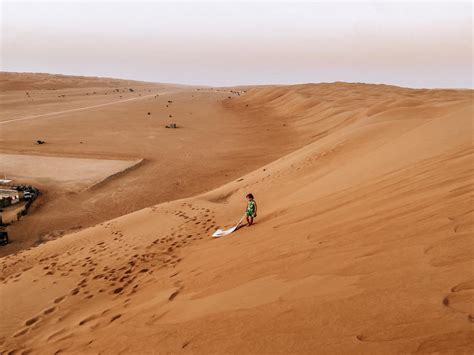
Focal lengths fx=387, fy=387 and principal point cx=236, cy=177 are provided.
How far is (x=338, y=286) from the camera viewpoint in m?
3.36

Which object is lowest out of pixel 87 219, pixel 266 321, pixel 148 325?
pixel 87 219

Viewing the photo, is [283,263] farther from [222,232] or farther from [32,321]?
[32,321]

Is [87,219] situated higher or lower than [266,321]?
lower

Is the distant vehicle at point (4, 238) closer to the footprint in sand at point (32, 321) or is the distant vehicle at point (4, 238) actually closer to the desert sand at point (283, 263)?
the desert sand at point (283, 263)

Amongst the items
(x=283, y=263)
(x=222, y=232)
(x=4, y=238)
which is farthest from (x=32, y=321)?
(x=4, y=238)

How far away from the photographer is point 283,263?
175 inches

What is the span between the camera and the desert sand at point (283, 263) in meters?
2.85

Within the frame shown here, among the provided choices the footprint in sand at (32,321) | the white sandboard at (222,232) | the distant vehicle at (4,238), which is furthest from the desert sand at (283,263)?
the distant vehicle at (4,238)

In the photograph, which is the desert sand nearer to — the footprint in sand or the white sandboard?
the footprint in sand

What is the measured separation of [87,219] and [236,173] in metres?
7.50

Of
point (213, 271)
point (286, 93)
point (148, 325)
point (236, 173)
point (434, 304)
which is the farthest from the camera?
point (286, 93)

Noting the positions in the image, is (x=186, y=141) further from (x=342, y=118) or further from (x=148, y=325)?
(x=148, y=325)

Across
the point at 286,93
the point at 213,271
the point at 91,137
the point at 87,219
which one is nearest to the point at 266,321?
the point at 213,271

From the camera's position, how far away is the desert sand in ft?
9.34
